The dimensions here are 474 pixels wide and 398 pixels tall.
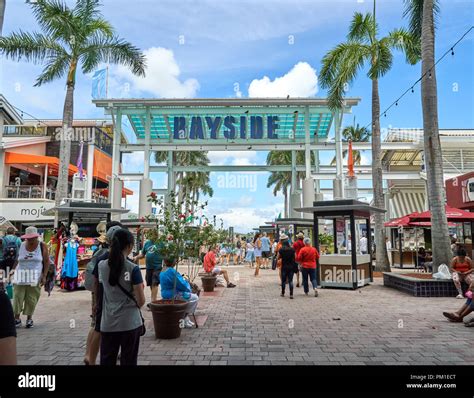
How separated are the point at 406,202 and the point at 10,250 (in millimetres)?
30526

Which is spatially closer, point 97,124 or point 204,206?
point 204,206

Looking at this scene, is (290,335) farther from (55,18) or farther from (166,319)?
(55,18)

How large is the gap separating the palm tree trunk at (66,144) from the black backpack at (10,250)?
7229mm

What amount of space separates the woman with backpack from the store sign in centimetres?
2202

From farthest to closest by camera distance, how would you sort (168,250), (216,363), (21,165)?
(21,165) < (168,250) < (216,363)

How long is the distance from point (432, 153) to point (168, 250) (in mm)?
8059

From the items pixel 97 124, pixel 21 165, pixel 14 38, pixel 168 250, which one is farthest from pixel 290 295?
pixel 97 124

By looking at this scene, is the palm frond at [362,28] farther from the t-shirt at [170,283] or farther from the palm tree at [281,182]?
the palm tree at [281,182]

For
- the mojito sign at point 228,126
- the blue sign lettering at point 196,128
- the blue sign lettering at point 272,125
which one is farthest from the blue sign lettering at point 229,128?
the blue sign lettering at point 272,125

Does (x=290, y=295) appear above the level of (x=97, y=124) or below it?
below

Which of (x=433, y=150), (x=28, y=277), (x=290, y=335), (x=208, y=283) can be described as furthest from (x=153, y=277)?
(x=433, y=150)

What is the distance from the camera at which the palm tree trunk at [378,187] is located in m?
13.8

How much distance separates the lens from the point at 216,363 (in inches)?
169
